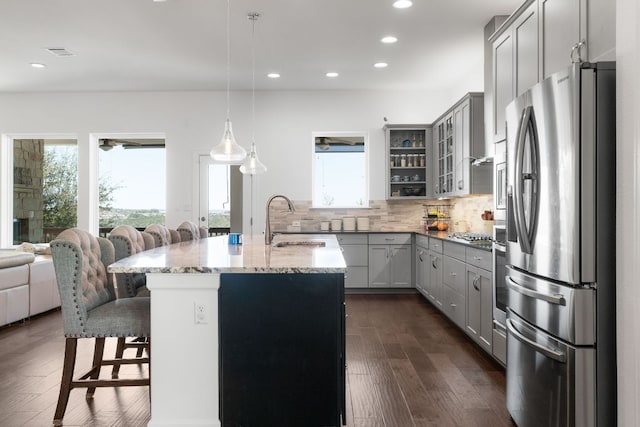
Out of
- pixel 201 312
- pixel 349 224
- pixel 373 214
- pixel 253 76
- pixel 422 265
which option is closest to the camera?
pixel 201 312

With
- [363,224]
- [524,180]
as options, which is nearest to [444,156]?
[363,224]

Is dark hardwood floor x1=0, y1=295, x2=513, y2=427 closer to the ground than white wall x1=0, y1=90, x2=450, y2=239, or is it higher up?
closer to the ground

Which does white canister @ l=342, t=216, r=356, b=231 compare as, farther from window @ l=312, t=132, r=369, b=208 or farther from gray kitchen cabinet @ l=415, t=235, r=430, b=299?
gray kitchen cabinet @ l=415, t=235, r=430, b=299

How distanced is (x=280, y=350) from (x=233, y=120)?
5486 mm

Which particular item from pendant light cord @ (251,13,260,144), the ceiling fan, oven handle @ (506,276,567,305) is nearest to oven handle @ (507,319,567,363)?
oven handle @ (506,276,567,305)

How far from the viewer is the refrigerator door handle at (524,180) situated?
7.32ft

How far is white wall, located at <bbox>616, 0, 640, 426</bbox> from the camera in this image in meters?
1.76

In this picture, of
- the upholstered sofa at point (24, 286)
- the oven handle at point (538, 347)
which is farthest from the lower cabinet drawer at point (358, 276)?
the oven handle at point (538, 347)

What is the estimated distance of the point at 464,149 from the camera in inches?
204

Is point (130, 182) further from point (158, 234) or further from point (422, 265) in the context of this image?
point (422, 265)

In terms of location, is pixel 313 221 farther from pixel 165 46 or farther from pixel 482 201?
pixel 165 46

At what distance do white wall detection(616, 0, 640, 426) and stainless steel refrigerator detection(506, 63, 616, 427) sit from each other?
A: 0.23ft

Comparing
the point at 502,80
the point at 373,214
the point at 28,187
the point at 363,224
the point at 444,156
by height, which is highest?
the point at 502,80

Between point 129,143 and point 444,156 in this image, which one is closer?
point 444,156
